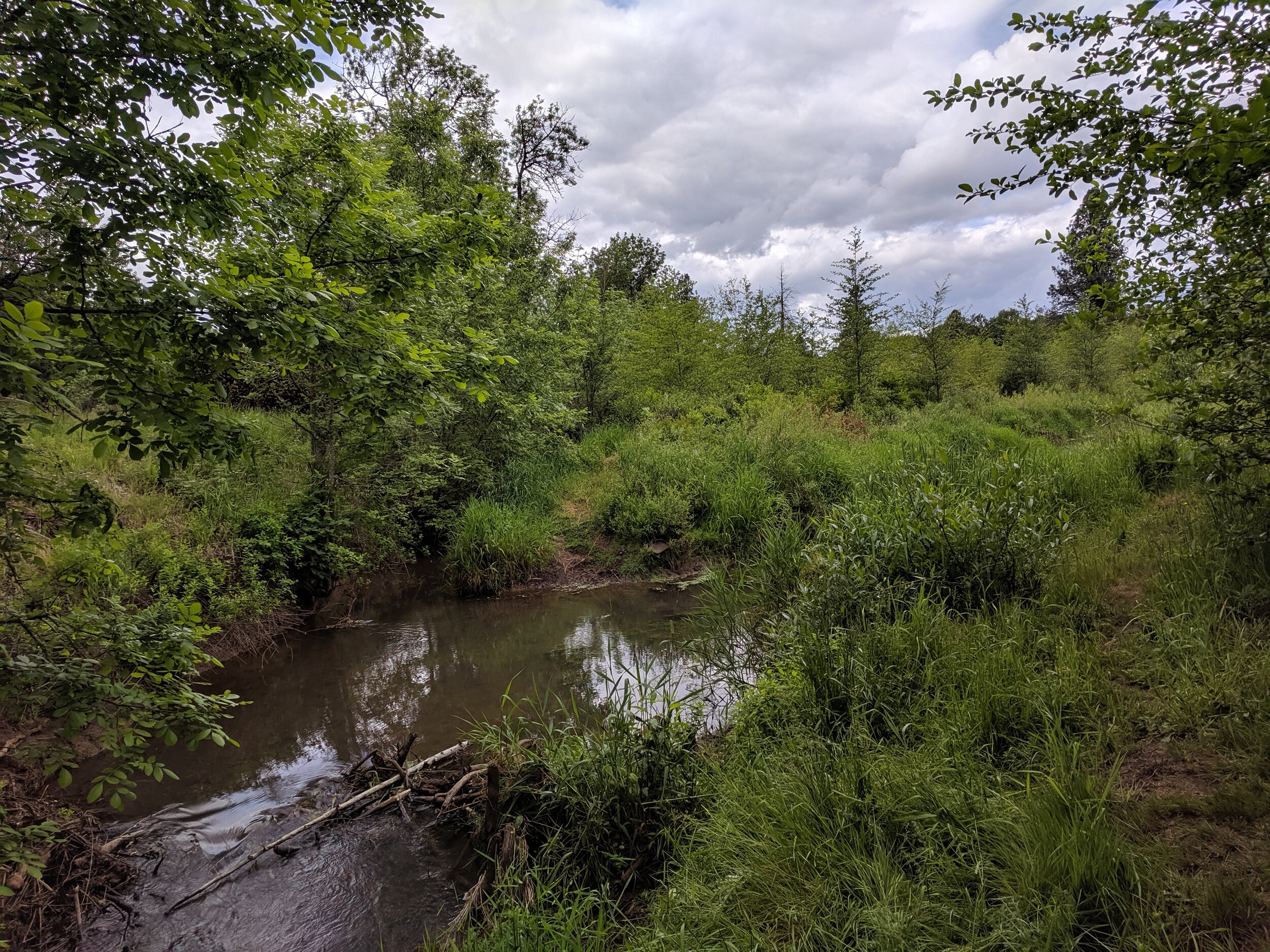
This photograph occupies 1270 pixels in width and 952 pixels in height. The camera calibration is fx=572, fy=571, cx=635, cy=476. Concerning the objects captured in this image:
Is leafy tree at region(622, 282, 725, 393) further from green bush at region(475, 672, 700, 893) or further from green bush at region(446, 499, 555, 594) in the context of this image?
green bush at region(475, 672, 700, 893)

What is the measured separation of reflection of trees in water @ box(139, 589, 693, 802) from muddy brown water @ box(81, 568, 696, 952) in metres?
0.02

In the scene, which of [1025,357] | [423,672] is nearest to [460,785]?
[423,672]

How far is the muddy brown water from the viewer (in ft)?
10.7

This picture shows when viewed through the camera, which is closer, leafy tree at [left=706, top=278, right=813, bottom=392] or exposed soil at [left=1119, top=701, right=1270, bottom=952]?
exposed soil at [left=1119, top=701, right=1270, bottom=952]

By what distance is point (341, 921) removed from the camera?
10.7 feet

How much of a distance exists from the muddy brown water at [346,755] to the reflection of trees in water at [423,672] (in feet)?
0.06

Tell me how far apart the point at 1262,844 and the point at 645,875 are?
8.90 ft

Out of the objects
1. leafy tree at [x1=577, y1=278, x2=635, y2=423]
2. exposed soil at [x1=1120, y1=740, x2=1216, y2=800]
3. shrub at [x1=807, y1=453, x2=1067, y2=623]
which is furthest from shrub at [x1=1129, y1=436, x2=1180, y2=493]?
leafy tree at [x1=577, y1=278, x2=635, y2=423]

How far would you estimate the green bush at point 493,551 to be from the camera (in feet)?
30.8

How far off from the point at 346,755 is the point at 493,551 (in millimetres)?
4700

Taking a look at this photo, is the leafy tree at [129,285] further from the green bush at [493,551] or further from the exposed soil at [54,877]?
the green bush at [493,551]

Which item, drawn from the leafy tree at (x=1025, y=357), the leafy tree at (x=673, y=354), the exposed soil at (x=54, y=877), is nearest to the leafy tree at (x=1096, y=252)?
the exposed soil at (x=54, y=877)

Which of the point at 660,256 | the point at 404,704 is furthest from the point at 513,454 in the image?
the point at 660,256

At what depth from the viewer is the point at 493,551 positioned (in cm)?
949
